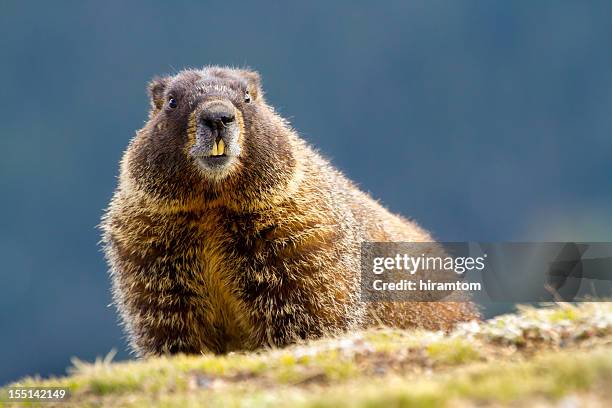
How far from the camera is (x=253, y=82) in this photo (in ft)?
33.1

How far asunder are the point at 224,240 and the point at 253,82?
6.32ft

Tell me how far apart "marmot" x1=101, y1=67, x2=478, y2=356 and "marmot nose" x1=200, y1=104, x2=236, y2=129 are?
0.12 meters

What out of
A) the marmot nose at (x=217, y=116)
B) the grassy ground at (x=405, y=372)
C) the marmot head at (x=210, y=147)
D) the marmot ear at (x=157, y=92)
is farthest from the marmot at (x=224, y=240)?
the grassy ground at (x=405, y=372)

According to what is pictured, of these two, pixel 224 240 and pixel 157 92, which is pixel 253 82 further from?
pixel 224 240

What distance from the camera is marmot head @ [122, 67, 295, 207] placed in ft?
28.4

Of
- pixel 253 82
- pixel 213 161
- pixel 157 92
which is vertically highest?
pixel 253 82

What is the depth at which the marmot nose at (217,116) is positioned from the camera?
8594 millimetres

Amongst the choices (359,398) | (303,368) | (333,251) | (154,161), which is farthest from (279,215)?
(359,398)

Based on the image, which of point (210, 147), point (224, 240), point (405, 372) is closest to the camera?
point (405, 372)

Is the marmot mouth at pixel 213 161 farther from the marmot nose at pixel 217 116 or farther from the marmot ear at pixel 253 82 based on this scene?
the marmot ear at pixel 253 82

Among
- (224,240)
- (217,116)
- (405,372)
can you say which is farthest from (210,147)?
(405,372)

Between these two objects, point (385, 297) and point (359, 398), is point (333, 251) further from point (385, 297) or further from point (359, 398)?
point (359, 398)

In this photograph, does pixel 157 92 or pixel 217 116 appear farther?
pixel 157 92

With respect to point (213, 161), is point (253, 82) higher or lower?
higher
